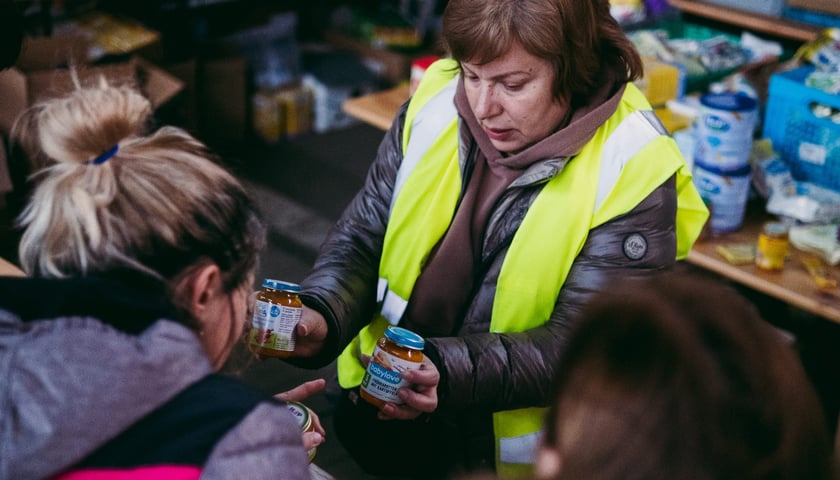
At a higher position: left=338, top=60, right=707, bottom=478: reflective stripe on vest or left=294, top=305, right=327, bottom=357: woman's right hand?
left=338, top=60, right=707, bottom=478: reflective stripe on vest

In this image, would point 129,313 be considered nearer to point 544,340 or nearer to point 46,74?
point 544,340

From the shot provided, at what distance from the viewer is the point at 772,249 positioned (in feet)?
8.24

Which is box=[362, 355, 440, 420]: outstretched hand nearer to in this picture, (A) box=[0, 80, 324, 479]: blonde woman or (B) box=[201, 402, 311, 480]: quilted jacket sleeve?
(A) box=[0, 80, 324, 479]: blonde woman

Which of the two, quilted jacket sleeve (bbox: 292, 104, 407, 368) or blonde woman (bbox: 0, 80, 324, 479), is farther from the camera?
quilted jacket sleeve (bbox: 292, 104, 407, 368)

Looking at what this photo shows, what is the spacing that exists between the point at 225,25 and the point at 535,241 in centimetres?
379

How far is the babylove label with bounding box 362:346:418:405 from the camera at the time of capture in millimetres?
1787

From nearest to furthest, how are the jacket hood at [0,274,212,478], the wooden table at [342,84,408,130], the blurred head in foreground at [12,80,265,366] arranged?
the jacket hood at [0,274,212,478] < the blurred head in foreground at [12,80,265,366] < the wooden table at [342,84,408,130]

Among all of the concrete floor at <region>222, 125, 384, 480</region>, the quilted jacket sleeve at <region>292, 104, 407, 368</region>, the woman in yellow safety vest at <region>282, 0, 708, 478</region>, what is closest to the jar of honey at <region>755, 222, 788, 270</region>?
the woman in yellow safety vest at <region>282, 0, 708, 478</region>

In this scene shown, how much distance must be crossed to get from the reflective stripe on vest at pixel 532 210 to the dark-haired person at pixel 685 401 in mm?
1016

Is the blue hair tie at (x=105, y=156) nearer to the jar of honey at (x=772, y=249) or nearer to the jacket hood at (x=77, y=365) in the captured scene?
the jacket hood at (x=77, y=365)

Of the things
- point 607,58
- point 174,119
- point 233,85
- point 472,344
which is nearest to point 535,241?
point 472,344

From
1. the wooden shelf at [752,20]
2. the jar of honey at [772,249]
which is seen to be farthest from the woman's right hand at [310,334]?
the wooden shelf at [752,20]

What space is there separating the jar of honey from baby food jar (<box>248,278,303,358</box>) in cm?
133

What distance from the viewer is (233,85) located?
16.3 feet
